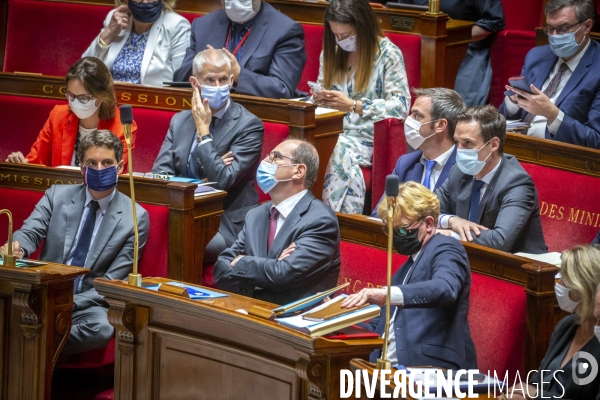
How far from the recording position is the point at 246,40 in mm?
3535

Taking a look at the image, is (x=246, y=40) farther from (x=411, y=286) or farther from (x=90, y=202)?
(x=411, y=286)

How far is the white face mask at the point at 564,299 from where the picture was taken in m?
2.05

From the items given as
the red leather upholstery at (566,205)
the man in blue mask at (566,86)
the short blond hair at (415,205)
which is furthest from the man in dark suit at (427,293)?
the man in blue mask at (566,86)

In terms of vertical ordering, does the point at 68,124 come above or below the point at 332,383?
above

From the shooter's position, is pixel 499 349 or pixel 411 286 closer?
pixel 411 286

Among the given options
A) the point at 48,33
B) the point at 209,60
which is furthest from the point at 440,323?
the point at 48,33

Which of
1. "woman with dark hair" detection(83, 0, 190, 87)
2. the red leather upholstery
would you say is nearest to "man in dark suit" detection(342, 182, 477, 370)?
the red leather upholstery

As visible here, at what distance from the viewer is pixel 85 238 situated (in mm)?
2811

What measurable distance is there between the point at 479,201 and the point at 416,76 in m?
1.14

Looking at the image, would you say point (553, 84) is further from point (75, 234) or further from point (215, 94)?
point (75, 234)

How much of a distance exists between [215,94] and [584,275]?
4.80 ft

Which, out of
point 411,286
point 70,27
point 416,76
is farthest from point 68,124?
point 411,286

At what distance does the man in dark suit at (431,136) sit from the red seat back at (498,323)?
0.59 meters

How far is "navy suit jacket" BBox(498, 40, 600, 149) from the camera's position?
301 cm
